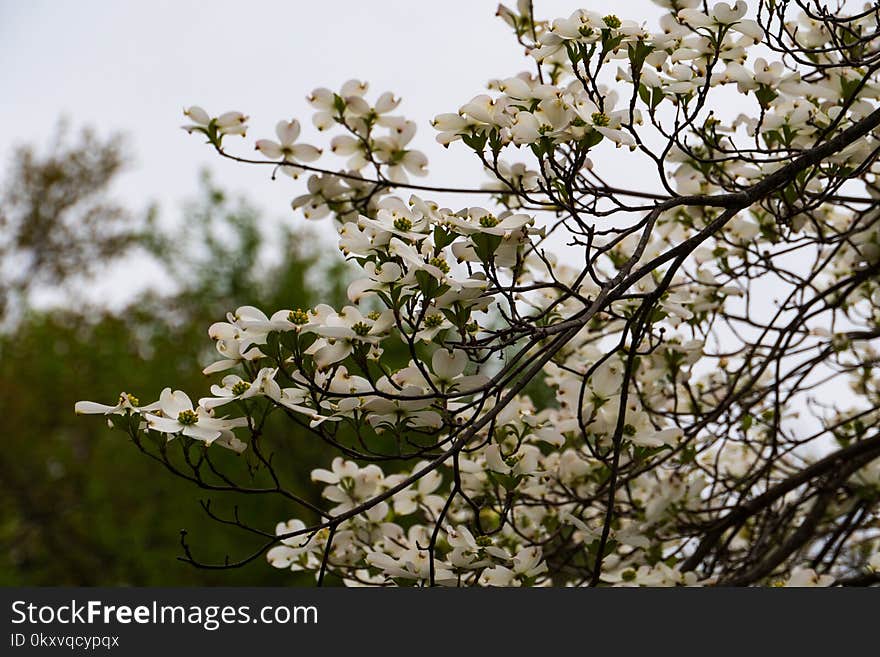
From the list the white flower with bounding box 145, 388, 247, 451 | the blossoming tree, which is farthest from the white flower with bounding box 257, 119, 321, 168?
the white flower with bounding box 145, 388, 247, 451

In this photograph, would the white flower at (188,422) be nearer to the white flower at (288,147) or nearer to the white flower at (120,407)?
the white flower at (120,407)

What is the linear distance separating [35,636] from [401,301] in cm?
77

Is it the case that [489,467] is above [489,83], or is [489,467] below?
below

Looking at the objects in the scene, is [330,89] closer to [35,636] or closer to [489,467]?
[489,467]

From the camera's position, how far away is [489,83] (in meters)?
1.67

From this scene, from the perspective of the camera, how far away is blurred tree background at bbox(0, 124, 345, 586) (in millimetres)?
6590

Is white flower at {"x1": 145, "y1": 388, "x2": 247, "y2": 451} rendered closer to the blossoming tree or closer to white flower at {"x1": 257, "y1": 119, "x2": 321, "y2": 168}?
the blossoming tree

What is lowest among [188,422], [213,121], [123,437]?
[188,422]

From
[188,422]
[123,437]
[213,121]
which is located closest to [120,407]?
[188,422]

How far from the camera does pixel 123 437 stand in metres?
7.25

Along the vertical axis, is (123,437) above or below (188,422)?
above

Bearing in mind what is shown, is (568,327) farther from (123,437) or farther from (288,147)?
(123,437)

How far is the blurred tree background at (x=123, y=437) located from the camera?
6590 mm

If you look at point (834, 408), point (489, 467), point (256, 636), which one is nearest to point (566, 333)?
point (489, 467)
